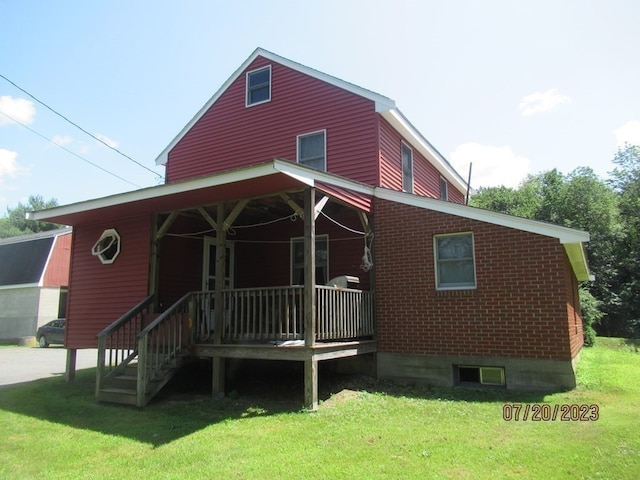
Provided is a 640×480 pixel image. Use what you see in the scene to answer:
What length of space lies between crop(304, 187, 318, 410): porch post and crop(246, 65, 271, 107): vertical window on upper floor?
6.50 meters

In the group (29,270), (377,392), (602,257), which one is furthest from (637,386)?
(29,270)

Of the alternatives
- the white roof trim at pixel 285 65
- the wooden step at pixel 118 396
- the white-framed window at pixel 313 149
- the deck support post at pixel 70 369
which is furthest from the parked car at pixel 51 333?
the white-framed window at pixel 313 149

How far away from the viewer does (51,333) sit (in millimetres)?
23047

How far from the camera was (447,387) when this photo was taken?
915 cm

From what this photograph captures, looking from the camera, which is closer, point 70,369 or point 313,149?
point 70,369

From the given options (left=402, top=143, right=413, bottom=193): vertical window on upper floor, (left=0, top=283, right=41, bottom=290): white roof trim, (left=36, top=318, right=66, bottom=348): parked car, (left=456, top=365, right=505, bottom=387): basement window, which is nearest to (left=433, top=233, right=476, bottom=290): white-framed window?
(left=456, top=365, right=505, bottom=387): basement window

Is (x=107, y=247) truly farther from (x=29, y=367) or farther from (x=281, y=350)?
(x=29, y=367)

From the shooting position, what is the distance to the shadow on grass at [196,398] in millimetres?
7184

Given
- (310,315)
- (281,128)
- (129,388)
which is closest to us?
(310,315)

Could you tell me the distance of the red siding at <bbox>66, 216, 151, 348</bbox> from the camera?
10.6m

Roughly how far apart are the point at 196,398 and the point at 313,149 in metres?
6.83

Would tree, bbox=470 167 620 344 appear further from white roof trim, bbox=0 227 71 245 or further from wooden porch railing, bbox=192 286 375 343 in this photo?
white roof trim, bbox=0 227 71 245

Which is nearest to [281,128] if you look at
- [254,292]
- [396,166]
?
[396,166]
